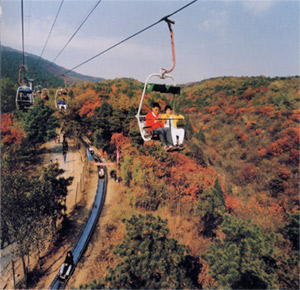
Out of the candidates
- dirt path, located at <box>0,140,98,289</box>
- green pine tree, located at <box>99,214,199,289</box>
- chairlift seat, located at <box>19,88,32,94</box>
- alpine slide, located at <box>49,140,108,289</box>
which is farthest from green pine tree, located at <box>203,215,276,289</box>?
chairlift seat, located at <box>19,88,32,94</box>

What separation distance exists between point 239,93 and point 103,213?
54304mm

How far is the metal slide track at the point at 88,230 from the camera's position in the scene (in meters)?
14.0

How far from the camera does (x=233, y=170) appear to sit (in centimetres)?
3406

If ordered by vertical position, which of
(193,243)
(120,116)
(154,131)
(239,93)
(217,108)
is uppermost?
(239,93)

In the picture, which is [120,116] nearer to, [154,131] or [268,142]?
[154,131]

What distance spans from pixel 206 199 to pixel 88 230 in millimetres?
11090

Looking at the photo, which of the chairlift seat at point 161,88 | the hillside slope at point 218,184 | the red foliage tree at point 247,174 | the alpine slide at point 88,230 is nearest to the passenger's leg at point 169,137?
the chairlift seat at point 161,88

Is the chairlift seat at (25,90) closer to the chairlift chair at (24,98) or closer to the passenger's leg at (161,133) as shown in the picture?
the chairlift chair at (24,98)

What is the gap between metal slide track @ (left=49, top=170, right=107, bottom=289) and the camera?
1397 cm

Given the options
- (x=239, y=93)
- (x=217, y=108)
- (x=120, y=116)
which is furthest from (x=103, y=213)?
(x=239, y=93)

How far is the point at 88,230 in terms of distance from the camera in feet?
62.6

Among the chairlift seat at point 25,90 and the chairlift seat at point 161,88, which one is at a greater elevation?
the chairlift seat at point 25,90

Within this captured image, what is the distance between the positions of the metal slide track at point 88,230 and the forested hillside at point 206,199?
1.86 meters

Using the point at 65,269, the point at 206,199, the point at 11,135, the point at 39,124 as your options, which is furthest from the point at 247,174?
the point at 11,135
